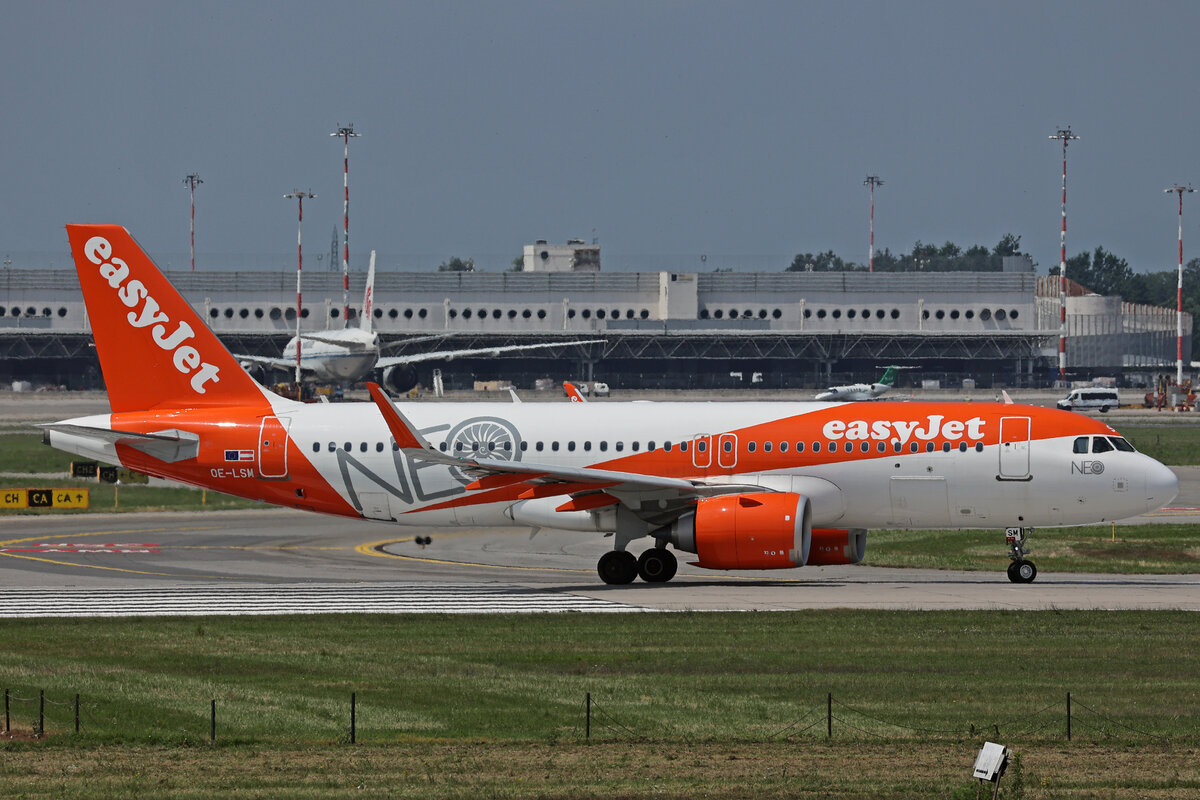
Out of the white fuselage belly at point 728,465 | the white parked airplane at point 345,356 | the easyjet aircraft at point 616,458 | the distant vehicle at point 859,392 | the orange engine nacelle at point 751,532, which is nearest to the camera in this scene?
the orange engine nacelle at point 751,532

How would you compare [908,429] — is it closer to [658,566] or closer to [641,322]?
[658,566]

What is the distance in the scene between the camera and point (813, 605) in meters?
31.6

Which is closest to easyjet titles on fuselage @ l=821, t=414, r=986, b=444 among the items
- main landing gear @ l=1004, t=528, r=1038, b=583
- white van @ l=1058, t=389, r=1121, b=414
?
main landing gear @ l=1004, t=528, r=1038, b=583

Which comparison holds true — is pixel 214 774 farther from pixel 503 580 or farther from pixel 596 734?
pixel 503 580

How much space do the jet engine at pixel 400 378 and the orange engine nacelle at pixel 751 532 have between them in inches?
3853

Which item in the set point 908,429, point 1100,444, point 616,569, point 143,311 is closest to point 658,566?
point 616,569

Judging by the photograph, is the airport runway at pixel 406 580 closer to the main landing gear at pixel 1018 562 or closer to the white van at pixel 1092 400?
the main landing gear at pixel 1018 562

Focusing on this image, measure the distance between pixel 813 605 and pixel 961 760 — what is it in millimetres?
14349

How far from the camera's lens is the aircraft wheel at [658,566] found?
118ft

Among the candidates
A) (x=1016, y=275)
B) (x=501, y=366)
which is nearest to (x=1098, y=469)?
(x=501, y=366)

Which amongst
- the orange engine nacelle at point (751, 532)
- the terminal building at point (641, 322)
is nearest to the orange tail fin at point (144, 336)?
the orange engine nacelle at point (751, 532)

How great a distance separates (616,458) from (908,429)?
7.05 meters

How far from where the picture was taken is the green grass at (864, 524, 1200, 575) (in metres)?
40.1

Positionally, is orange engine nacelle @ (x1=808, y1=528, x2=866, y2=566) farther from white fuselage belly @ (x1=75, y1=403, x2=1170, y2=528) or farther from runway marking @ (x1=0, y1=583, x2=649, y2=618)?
runway marking @ (x1=0, y1=583, x2=649, y2=618)
